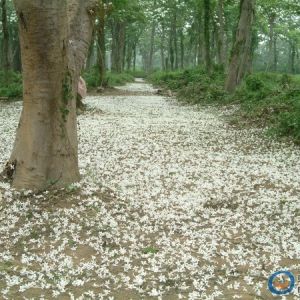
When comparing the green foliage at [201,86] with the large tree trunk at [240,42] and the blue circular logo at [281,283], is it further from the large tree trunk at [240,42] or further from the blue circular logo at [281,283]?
the blue circular logo at [281,283]

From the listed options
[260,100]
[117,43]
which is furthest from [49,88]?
[117,43]

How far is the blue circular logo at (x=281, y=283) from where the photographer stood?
15.0 ft

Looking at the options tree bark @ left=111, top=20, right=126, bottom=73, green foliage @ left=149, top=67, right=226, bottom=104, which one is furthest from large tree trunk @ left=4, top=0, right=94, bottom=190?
tree bark @ left=111, top=20, right=126, bottom=73

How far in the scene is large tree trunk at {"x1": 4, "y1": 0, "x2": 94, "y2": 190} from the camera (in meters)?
6.27

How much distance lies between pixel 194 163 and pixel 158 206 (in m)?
2.93

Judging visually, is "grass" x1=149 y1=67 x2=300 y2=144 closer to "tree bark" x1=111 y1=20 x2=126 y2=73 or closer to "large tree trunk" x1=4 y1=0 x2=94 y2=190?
"large tree trunk" x1=4 y1=0 x2=94 y2=190

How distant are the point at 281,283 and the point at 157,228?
2098 millimetres

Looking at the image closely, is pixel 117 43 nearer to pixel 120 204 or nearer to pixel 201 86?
pixel 201 86

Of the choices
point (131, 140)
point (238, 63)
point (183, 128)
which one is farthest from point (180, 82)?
point (131, 140)

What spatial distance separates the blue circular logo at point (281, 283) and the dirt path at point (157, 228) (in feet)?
0.28

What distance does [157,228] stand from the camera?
20.6 feet

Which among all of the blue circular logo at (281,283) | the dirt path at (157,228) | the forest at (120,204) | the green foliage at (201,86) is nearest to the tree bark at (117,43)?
the green foliage at (201,86)

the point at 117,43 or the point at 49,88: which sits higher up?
the point at 117,43

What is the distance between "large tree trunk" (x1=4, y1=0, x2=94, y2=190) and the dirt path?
0.46 metres
